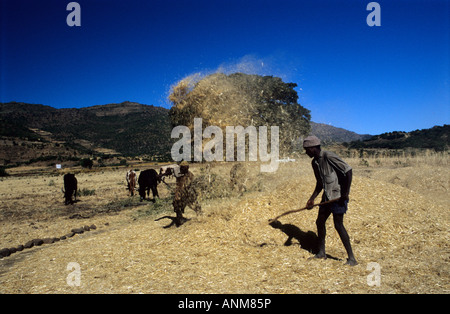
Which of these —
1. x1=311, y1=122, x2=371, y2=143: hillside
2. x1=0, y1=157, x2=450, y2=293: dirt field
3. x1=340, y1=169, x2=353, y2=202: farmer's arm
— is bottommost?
x1=0, y1=157, x2=450, y2=293: dirt field

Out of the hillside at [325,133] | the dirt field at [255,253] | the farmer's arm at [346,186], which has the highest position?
the hillside at [325,133]

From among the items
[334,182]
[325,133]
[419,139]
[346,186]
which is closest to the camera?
[346,186]

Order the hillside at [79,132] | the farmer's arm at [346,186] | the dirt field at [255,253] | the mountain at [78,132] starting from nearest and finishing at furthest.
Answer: the dirt field at [255,253] < the farmer's arm at [346,186] < the hillside at [79,132] < the mountain at [78,132]

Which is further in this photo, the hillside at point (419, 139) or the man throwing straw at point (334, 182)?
the hillside at point (419, 139)

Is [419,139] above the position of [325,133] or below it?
above

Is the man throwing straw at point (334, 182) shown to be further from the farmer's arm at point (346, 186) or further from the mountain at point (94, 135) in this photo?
the mountain at point (94, 135)

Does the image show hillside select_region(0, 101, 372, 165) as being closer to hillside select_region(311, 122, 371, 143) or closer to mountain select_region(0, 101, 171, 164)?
mountain select_region(0, 101, 171, 164)

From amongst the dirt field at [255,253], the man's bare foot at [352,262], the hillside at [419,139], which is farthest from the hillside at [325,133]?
the man's bare foot at [352,262]

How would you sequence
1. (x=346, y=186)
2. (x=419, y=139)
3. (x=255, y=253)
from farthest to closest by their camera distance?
(x=419, y=139) → (x=255, y=253) → (x=346, y=186)

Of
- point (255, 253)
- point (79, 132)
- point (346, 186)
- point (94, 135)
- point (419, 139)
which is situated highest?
point (79, 132)

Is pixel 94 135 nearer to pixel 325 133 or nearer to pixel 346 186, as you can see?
pixel 325 133

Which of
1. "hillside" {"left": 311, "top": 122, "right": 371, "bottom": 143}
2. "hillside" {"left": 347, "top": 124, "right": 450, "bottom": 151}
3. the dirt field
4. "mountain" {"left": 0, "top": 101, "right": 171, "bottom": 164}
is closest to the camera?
the dirt field

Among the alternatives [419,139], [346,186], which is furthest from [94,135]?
[346,186]

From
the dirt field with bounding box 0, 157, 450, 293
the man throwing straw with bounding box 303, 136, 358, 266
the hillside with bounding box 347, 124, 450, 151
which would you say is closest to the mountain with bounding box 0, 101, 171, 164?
the hillside with bounding box 347, 124, 450, 151
